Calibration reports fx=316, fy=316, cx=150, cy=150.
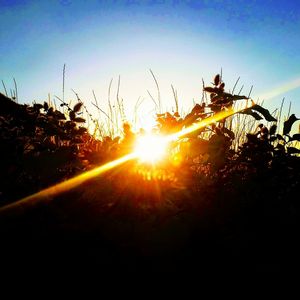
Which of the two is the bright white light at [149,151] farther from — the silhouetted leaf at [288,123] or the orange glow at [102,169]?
the silhouetted leaf at [288,123]

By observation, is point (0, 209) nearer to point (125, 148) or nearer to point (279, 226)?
point (125, 148)

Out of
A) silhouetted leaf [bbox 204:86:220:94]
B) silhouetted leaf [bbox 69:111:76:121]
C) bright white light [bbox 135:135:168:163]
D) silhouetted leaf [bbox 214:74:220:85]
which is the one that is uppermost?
silhouetted leaf [bbox 69:111:76:121]

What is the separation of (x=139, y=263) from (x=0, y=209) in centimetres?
53

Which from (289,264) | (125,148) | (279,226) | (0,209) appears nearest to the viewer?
(0,209)

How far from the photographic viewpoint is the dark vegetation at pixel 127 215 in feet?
3.70

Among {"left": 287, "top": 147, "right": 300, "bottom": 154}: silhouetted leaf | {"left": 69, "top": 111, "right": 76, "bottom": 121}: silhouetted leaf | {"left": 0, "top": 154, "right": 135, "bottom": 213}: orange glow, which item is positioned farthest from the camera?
{"left": 287, "top": 147, "right": 300, "bottom": 154}: silhouetted leaf

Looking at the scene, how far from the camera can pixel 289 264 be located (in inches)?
52.4

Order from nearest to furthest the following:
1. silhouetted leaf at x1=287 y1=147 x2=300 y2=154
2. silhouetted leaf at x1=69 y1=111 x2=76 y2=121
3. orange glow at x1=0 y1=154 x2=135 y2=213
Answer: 1. orange glow at x1=0 y1=154 x2=135 y2=213
2. silhouetted leaf at x1=69 y1=111 x2=76 y2=121
3. silhouetted leaf at x1=287 y1=147 x2=300 y2=154

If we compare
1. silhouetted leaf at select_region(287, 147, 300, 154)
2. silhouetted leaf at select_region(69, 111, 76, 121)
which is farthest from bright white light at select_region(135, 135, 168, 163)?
silhouetted leaf at select_region(287, 147, 300, 154)

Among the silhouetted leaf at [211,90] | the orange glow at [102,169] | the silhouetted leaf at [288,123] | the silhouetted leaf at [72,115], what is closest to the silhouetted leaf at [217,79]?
the silhouetted leaf at [211,90]

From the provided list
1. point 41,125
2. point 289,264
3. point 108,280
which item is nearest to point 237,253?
point 289,264

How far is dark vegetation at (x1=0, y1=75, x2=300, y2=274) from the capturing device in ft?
3.70

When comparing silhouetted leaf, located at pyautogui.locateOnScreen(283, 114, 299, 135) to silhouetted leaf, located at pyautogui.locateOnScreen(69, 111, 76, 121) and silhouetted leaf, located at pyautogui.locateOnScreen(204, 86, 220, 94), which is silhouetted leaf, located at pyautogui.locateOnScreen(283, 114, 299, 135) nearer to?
silhouetted leaf, located at pyautogui.locateOnScreen(204, 86, 220, 94)

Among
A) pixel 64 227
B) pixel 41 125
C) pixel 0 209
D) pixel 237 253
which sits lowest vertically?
pixel 237 253
